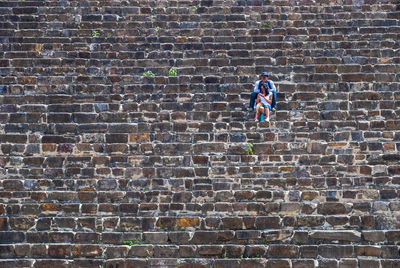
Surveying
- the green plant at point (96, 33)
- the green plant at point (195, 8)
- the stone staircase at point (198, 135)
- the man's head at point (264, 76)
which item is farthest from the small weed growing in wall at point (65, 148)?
the green plant at point (195, 8)

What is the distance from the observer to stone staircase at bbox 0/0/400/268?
6488 millimetres

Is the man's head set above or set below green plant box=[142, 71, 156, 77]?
below

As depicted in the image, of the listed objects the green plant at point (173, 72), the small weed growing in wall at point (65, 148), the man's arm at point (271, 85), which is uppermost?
the green plant at point (173, 72)

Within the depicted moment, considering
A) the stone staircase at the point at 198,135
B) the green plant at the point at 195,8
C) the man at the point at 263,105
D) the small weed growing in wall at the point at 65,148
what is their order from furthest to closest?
the green plant at the point at 195,8 → the man at the point at 263,105 → the small weed growing in wall at the point at 65,148 → the stone staircase at the point at 198,135

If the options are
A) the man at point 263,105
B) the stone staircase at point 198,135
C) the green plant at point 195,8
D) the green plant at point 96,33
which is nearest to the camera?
the stone staircase at point 198,135

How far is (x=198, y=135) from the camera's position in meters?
7.98

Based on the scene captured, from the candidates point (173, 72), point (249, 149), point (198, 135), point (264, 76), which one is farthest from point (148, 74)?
point (249, 149)

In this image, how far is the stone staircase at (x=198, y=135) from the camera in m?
6.49

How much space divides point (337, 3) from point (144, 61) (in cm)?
417

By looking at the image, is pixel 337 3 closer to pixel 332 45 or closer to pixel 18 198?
pixel 332 45

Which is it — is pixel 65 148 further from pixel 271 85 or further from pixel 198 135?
pixel 271 85

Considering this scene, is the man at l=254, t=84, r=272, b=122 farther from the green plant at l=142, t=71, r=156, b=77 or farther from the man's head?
the green plant at l=142, t=71, r=156, b=77

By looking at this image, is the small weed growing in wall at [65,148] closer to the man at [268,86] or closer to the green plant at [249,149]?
the green plant at [249,149]

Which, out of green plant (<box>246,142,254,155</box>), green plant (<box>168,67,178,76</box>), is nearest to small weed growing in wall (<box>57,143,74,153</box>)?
green plant (<box>168,67,178,76</box>)
